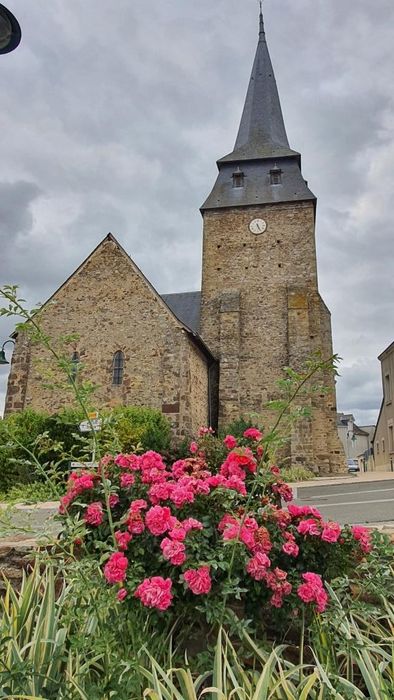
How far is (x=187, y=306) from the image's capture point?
2570 cm

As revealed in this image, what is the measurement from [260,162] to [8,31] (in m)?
23.6

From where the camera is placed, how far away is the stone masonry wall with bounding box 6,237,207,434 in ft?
55.3

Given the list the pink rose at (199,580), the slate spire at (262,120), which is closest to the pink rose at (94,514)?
the pink rose at (199,580)

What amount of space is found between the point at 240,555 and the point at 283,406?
0.82 metres

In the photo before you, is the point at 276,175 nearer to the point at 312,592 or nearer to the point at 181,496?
the point at 181,496

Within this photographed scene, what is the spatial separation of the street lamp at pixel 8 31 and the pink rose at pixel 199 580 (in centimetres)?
362

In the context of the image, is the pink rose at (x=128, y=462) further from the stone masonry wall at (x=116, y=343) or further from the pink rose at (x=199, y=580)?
the stone masonry wall at (x=116, y=343)

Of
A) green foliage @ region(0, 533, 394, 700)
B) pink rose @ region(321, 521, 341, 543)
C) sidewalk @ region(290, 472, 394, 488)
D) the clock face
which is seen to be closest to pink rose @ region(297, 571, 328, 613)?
green foliage @ region(0, 533, 394, 700)

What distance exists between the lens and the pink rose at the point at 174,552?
2.47m

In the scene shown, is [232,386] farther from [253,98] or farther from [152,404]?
[253,98]

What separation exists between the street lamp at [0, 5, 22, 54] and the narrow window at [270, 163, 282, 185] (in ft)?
74.7

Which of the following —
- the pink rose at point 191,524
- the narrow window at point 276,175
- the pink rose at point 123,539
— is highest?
the narrow window at point 276,175

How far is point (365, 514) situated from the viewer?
8.26 meters

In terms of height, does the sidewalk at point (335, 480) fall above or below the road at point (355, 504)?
above
